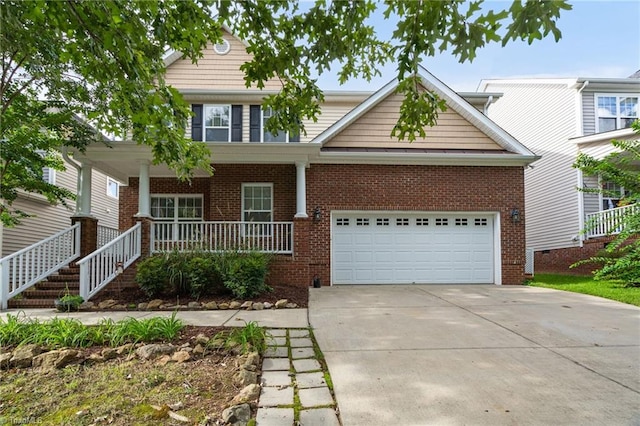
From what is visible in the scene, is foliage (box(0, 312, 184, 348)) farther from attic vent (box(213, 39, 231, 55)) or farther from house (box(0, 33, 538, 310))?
attic vent (box(213, 39, 231, 55))

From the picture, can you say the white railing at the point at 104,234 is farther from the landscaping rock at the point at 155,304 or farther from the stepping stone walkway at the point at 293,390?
the stepping stone walkway at the point at 293,390

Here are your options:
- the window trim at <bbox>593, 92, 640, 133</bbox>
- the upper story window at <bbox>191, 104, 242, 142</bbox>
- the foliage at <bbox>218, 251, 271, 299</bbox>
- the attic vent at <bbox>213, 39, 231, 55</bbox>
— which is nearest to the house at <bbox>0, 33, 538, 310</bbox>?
the upper story window at <bbox>191, 104, 242, 142</bbox>

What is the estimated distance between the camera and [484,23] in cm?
309

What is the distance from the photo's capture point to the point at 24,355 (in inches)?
140

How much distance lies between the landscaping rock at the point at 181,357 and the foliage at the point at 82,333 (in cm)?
66

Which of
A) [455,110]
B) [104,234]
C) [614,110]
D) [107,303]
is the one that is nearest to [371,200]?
[455,110]

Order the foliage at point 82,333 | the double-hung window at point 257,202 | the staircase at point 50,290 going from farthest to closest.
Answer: the double-hung window at point 257,202 → the staircase at point 50,290 → the foliage at point 82,333

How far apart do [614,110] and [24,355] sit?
17.9 metres

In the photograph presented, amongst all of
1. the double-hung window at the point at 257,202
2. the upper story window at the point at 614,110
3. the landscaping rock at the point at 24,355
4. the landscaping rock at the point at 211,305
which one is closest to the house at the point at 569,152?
the upper story window at the point at 614,110

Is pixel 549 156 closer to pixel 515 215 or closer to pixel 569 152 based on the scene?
pixel 569 152

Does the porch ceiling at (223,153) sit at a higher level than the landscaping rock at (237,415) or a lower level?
higher

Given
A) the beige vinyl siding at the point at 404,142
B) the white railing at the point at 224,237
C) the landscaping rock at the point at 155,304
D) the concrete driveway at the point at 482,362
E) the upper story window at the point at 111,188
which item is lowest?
the landscaping rock at the point at 155,304

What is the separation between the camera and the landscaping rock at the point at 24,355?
3.46 metres

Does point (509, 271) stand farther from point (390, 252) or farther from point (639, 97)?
point (639, 97)
